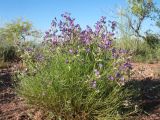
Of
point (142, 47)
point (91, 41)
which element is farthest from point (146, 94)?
point (142, 47)

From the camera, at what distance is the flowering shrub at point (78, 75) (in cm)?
512

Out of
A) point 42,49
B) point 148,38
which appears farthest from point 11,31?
point 42,49

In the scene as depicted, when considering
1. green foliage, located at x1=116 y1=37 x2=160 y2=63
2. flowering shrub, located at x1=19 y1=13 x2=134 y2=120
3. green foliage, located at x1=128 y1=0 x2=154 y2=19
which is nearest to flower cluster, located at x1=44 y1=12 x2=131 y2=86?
flowering shrub, located at x1=19 y1=13 x2=134 y2=120

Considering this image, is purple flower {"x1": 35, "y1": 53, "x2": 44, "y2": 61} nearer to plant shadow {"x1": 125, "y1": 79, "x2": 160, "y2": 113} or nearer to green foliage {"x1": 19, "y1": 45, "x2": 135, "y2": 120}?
green foliage {"x1": 19, "y1": 45, "x2": 135, "y2": 120}

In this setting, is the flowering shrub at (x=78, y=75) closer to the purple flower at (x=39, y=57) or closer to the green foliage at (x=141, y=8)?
the purple flower at (x=39, y=57)

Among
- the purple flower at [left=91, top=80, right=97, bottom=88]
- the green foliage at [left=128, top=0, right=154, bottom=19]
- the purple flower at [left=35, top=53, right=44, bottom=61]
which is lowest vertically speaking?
the purple flower at [left=91, top=80, right=97, bottom=88]

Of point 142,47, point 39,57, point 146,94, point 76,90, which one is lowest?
point 146,94

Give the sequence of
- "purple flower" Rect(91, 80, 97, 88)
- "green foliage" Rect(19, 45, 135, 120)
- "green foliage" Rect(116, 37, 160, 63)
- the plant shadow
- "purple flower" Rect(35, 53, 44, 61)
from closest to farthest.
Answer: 1. "purple flower" Rect(91, 80, 97, 88)
2. "green foliage" Rect(19, 45, 135, 120)
3. "purple flower" Rect(35, 53, 44, 61)
4. the plant shadow
5. "green foliage" Rect(116, 37, 160, 63)

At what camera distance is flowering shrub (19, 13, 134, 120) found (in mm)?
5117

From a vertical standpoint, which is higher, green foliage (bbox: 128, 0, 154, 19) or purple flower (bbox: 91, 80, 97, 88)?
green foliage (bbox: 128, 0, 154, 19)

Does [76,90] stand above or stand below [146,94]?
above

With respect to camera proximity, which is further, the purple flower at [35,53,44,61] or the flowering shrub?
the purple flower at [35,53,44,61]

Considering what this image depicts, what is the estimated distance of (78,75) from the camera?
5.16 meters

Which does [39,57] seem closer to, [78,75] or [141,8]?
[78,75]
